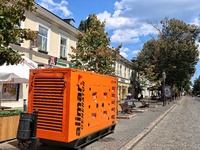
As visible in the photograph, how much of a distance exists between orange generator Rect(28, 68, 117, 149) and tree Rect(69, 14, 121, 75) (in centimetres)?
617

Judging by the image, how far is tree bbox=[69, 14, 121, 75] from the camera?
1392cm

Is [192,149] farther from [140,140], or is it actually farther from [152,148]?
[140,140]

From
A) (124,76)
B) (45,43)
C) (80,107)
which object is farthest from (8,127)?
(124,76)

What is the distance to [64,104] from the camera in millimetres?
6520

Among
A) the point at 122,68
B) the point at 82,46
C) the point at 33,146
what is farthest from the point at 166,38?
the point at 33,146

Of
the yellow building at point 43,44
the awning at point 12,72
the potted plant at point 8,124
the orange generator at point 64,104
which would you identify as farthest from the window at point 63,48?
the orange generator at point 64,104

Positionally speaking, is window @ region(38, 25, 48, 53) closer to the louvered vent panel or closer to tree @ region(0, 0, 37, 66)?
the louvered vent panel

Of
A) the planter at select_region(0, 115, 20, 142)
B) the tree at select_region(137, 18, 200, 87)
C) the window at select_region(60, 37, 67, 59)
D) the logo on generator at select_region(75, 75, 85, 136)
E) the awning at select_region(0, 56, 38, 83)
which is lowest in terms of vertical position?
the planter at select_region(0, 115, 20, 142)

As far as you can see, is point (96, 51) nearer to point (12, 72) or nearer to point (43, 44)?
point (12, 72)

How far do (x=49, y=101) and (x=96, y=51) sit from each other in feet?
23.7

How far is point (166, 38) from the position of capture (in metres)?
40.7

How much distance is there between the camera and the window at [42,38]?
19237 millimetres

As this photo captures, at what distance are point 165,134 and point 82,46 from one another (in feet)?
22.6

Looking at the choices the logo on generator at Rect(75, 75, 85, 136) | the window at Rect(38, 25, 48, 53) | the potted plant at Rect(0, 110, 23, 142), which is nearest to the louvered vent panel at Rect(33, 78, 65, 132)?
the logo on generator at Rect(75, 75, 85, 136)
